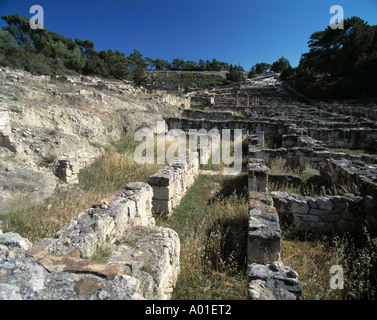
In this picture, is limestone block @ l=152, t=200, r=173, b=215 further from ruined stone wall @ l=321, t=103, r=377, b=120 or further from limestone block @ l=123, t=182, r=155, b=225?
ruined stone wall @ l=321, t=103, r=377, b=120

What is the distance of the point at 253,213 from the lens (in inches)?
163

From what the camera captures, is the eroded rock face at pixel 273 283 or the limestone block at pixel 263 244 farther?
the limestone block at pixel 263 244

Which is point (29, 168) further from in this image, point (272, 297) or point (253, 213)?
point (272, 297)

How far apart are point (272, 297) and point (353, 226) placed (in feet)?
10.9

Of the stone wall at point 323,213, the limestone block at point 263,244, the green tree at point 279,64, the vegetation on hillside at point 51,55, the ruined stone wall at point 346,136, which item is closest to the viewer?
the limestone block at point 263,244

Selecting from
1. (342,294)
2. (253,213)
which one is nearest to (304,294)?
(342,294)

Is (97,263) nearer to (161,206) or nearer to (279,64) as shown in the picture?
(161,206)

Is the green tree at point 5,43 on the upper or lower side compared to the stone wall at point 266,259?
upper

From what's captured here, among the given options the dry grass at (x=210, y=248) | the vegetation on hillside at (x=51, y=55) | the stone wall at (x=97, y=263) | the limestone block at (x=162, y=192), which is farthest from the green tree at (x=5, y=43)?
the stone wall at (x=97, y=263)

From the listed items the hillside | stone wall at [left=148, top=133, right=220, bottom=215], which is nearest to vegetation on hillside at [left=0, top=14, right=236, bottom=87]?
the hillside

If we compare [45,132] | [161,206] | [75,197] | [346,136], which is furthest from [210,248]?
[346,136]

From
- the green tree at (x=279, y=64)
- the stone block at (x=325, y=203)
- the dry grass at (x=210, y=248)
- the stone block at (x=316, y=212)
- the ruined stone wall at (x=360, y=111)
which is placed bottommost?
the dry grass at (x=210, y=248)

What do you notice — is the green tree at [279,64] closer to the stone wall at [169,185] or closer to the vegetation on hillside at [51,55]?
the vegetation on hillside at [51,55]

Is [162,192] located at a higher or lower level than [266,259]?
higher
